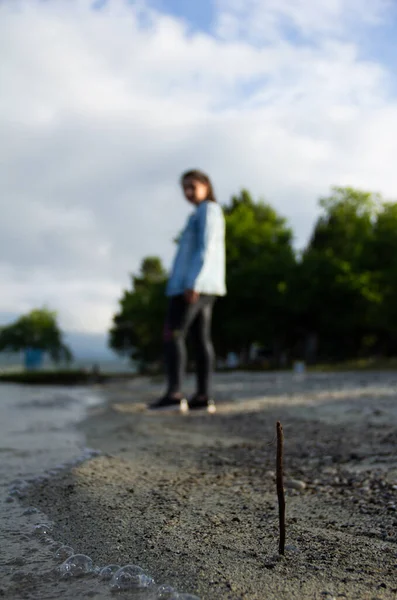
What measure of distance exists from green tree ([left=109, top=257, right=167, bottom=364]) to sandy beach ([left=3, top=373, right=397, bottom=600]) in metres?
32.4

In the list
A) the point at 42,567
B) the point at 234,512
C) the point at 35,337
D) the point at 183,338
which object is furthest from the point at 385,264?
the point at 35,337

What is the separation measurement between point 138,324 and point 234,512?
4620cm

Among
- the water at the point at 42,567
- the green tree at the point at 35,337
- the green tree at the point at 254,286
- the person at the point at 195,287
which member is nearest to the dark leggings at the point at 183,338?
the person at the point at 195,287

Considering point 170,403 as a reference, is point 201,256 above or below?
above

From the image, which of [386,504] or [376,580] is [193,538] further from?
[386,504]

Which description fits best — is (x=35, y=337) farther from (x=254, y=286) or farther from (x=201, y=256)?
(x=201, y=256)

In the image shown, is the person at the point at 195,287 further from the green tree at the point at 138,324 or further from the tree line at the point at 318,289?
the green tree at the point at 138,324

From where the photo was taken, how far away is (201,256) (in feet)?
17.4

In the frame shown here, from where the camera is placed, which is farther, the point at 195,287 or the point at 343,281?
the point at 343,281

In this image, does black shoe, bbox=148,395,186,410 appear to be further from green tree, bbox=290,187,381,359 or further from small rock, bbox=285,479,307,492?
green tree, bbox=290,187,381,359

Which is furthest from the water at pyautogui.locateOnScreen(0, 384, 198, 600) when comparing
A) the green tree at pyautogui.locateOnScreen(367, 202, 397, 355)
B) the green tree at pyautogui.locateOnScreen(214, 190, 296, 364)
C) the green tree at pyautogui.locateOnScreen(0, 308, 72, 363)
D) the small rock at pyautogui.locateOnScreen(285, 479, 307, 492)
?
the green tree at pyautogui.locateOnScreen(0, 308, 72, 363)

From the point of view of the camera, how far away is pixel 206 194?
5680mm

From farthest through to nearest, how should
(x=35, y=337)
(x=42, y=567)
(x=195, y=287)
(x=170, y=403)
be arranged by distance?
(x=35, y=337)
(x=170, y=403)
(x=195, y=287)
(x=42, y=567)

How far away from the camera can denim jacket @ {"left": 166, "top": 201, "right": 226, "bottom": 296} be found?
5.31 metres
